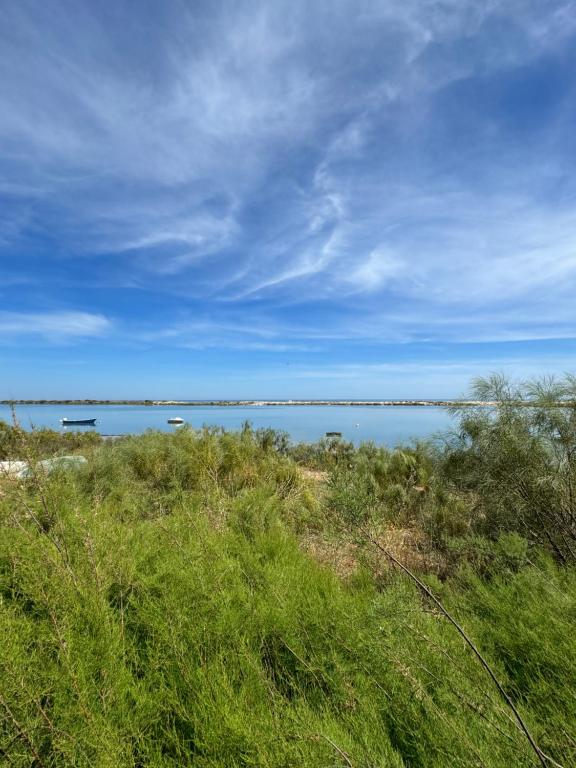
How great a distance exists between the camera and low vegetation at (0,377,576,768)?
1594 mm

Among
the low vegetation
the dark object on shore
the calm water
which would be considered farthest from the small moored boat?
the low vegetation

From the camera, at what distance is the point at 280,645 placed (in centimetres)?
248

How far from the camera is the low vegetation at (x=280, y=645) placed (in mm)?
1594

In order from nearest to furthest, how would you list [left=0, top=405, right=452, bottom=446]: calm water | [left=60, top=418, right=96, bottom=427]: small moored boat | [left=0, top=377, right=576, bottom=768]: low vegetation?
1. [left=0, top=377, right=576, bottom=768]: low vegetation
2. [left=0, top=405, right=452, bottom=446]: calm water
3. [left=60, top=418, right=96, bottom=427]: small moored boat

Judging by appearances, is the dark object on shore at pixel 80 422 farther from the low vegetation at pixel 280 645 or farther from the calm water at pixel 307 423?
the low vegetation at pixel 280 645

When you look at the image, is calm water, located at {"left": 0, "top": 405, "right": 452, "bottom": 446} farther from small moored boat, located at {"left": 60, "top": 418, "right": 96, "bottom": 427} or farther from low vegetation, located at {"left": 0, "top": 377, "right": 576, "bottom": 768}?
low vegetation, located at {"left": 0, "top": 377, "right": 576, "bottom": 768}

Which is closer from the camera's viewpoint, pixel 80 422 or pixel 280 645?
pixel 280 645

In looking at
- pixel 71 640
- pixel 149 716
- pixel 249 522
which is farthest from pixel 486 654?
pixel 249 522

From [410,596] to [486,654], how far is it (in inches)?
32.9

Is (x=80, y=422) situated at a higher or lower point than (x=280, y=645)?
lower

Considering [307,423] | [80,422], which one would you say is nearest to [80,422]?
[80,422]

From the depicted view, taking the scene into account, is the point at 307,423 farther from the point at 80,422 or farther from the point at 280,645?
the point at 280,645

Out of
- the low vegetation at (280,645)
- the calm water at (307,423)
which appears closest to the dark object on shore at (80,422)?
the calm water at (307,423)

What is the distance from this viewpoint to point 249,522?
4762 millimetres
